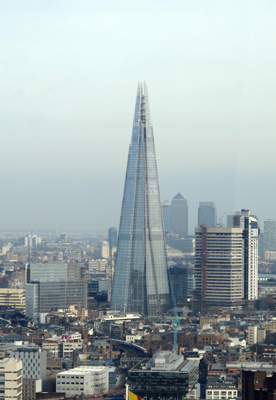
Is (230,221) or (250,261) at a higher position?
(230,221)

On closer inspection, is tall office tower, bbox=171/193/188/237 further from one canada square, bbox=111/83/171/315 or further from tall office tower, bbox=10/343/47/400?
tall office tower, bbox=10/343/47/400

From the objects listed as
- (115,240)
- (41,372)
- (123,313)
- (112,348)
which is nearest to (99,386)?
(41,372)

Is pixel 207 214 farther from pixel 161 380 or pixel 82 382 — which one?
pixel 161 380

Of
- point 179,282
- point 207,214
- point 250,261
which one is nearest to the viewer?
point 207,214

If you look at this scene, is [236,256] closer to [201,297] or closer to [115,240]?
[201,297]

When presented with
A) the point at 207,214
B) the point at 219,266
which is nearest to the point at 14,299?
the point at 219,266

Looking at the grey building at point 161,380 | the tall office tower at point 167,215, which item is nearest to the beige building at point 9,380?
the grey building at point 161,380

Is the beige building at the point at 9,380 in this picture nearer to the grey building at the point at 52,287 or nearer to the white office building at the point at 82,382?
the white office building at the point at 82,382

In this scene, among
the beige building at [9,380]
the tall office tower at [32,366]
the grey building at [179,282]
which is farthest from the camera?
the grey building at [179,282]
